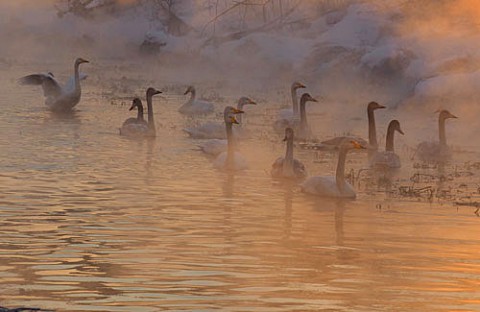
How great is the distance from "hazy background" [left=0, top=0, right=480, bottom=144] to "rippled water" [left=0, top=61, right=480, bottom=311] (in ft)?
29.5

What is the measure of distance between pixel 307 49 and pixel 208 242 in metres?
25.5

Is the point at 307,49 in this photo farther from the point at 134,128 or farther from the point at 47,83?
the point at 134,128

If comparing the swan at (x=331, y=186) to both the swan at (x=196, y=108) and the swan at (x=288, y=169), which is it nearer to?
the swan at (x=288, y=169)

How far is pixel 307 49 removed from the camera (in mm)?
38031

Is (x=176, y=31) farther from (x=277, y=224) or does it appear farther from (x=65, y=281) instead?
(x=65, y=281)

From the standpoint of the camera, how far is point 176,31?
4816 centimetres

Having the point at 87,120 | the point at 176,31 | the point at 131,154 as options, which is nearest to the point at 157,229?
the point at 131,154

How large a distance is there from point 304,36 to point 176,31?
9.41 m

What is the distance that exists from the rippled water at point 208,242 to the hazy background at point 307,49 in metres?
8.98

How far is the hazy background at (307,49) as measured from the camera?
30.4 m

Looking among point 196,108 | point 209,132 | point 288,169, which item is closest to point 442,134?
point 209,132

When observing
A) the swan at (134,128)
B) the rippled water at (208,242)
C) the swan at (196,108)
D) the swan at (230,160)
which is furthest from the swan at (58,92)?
the swan at (230,160)

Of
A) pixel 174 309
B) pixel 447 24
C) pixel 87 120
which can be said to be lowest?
pixel 174 309

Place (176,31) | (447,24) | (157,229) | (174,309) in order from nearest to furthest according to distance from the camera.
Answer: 1. (174,309)
2. (157,229)
3. (447,24)
4. (176,31)
